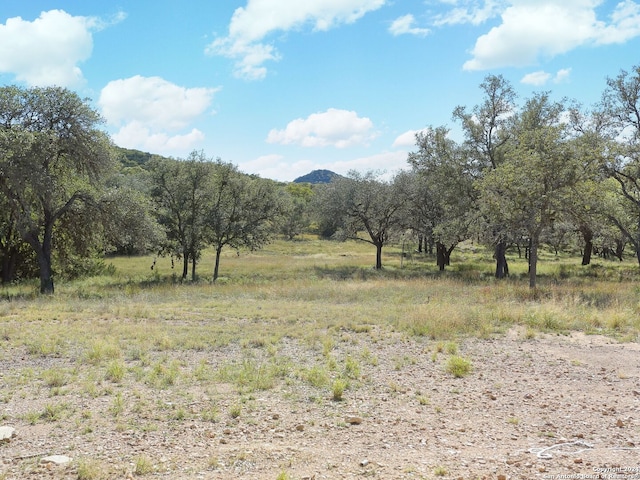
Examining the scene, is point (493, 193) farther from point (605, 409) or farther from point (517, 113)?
point (605, 409)

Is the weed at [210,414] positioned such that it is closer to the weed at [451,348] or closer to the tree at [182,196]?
the weed at [451,348]

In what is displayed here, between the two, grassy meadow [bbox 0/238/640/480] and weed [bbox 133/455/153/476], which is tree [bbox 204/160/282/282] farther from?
weed [bbox 133/455/153/476]

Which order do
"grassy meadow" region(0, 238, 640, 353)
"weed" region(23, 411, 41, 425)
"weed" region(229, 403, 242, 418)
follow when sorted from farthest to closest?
"grassy meadow" region(0, 238, 640, 353) < "weed" region(229, 403, 242, 418) < "weed" region(23, 411, 41, 425)

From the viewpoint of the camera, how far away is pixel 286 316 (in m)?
→ 13.5

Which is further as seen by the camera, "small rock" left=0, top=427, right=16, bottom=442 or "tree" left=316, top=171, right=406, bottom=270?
"tree" left=316, top=171, right=406, bottom=270

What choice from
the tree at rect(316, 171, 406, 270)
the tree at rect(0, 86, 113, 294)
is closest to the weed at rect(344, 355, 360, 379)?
the tree at rect(0, 86, 113, 294)

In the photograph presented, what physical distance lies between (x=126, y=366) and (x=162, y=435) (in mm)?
3196

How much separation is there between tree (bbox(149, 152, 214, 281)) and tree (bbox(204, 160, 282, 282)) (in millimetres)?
713

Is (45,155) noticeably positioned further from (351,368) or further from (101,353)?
(351,368)

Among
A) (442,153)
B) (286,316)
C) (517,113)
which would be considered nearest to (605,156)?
(517,113)

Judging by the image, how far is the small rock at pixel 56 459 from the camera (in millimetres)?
4535

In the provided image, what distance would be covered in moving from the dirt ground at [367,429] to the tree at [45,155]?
12.8 m

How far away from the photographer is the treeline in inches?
749

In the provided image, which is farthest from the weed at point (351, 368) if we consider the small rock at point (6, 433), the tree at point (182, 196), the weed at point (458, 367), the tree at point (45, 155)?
the tree at point (182, 196)
